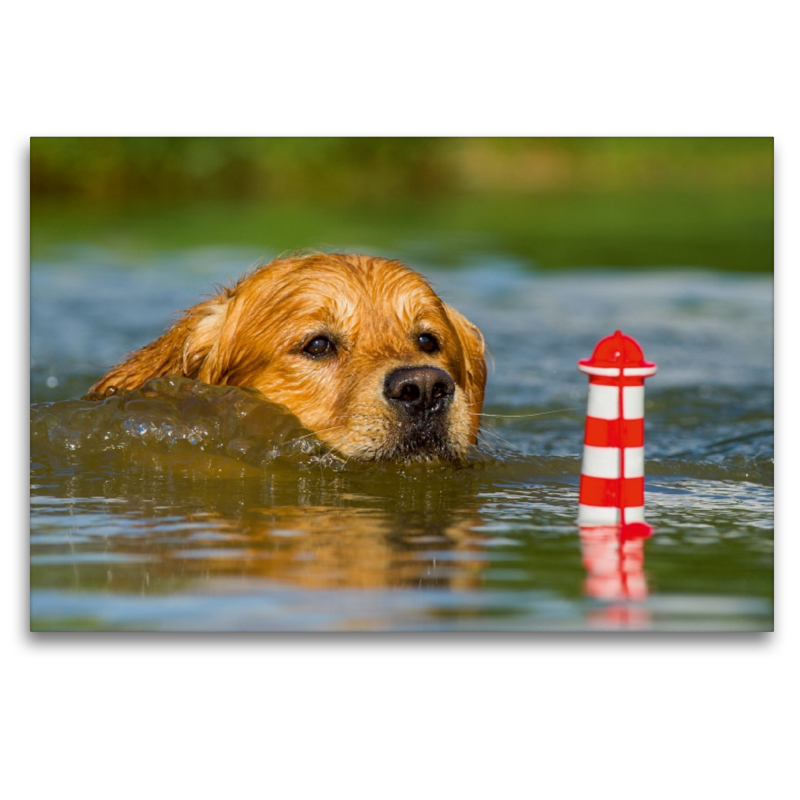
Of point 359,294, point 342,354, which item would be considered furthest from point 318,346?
point 359,294

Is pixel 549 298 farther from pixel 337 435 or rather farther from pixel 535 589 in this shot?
pixel 535 589

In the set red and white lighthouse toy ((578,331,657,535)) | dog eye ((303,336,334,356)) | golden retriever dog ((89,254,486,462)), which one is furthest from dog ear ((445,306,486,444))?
red and white lighthouse toy ((578,331,657,535))

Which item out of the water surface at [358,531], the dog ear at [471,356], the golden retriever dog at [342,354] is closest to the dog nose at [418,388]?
the golden retriever dog at [342,354]

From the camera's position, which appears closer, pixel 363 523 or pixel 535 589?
pixel 535 589

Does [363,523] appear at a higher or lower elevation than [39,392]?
lower
